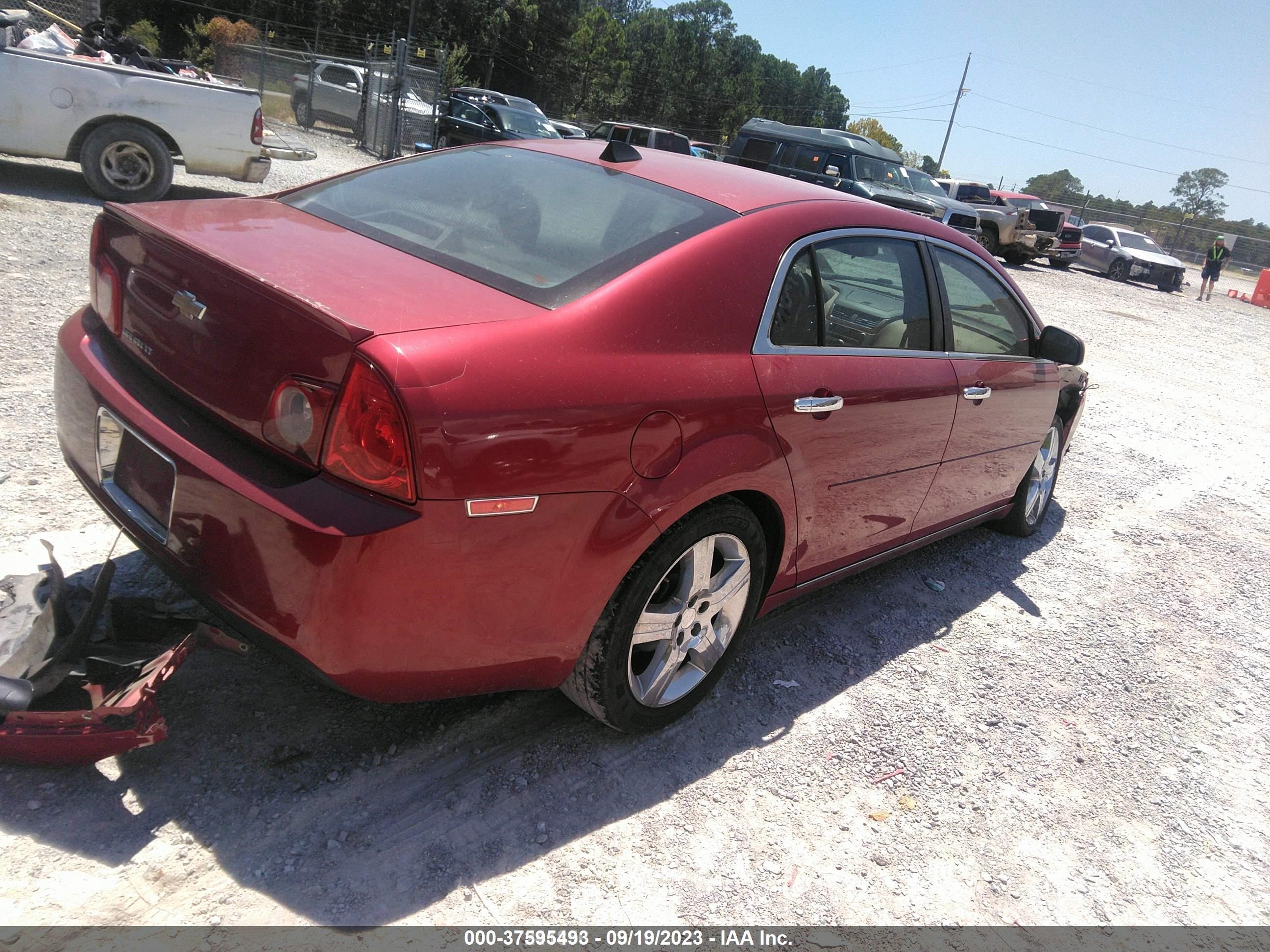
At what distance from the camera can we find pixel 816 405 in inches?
116

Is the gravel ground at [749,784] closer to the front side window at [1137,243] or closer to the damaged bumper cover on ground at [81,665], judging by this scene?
the damaged bumper cover on ground at [81,665]

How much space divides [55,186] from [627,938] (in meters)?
10.2

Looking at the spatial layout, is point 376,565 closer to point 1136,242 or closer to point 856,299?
point 856,299

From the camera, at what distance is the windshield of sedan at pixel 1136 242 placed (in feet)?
91.5

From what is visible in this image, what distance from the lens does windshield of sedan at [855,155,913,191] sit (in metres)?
18.1

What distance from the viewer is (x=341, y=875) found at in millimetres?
2195

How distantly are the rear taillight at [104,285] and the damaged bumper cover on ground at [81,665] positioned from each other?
66 cm

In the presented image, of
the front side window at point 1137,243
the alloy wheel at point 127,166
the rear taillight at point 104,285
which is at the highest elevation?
the front side window at point 1137,243

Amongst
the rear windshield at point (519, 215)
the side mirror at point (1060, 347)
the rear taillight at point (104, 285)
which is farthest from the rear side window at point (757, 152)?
the rear taillight at point (104, 285)

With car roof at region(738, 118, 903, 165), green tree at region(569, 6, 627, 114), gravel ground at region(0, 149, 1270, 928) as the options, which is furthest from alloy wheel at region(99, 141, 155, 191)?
green tree at region(569, 6, 627, 114)

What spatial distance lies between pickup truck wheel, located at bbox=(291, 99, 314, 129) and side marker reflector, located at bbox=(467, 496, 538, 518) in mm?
24132

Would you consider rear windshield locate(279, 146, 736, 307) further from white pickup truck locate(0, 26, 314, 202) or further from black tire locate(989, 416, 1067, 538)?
white pickup truck locate(0, 26, 314, 202)

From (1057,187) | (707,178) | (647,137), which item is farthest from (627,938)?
(1057,187)

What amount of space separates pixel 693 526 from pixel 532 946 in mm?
1120
